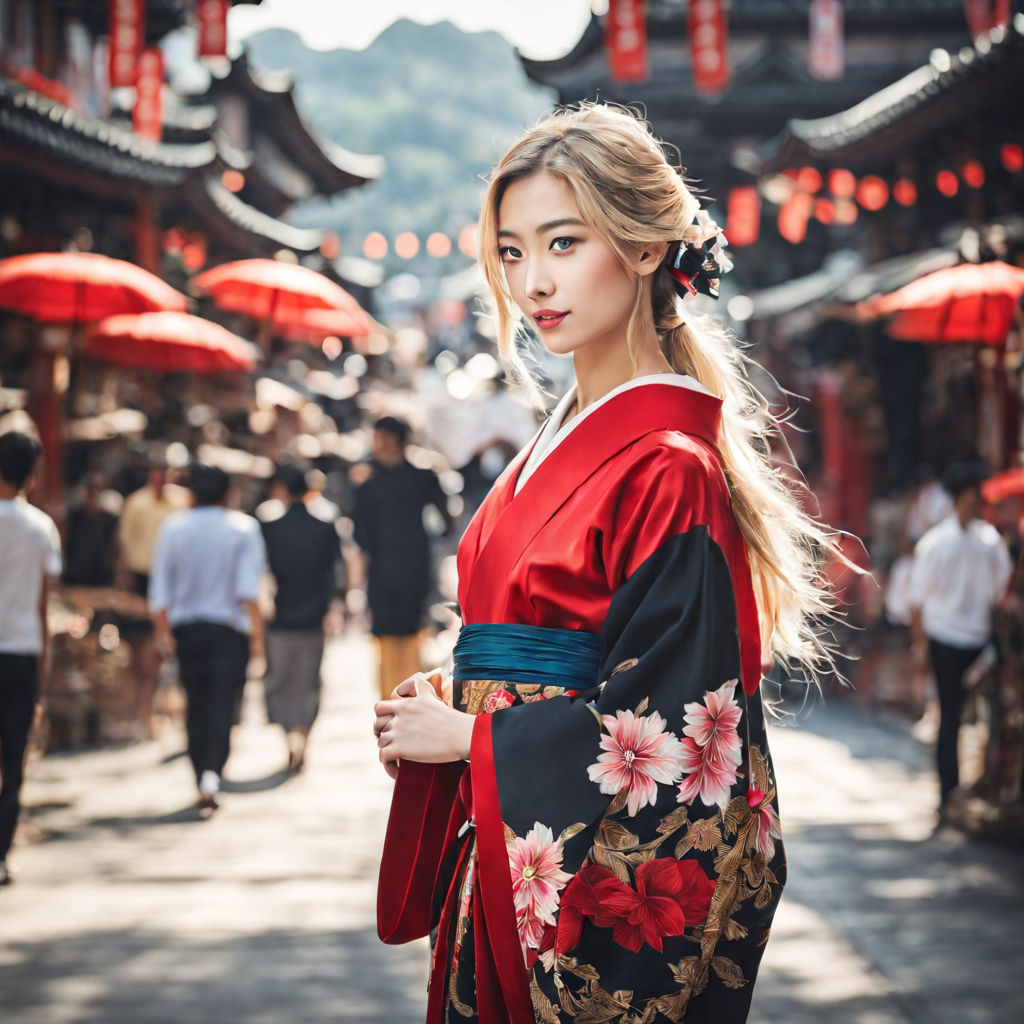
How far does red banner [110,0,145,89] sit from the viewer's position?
1597cm

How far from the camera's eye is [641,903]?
2244 mm

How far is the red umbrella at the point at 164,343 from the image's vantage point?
12359 mm

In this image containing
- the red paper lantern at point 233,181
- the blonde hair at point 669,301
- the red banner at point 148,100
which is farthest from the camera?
the red paper lantern at point 233,181

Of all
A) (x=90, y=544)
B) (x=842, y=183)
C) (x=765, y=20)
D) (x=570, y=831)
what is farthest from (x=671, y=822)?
(x=765, y=20)

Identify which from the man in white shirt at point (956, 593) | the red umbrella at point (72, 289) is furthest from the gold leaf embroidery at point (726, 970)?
the red umbrella at point (72, 289)

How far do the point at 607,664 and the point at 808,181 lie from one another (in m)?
16.6

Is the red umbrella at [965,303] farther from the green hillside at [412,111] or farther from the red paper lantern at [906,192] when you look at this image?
the green hillside at [412,111]

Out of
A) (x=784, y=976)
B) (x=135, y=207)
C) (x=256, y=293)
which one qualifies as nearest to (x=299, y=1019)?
(x=784, y=976)

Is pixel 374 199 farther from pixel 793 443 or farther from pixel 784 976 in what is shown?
pixel 784 976

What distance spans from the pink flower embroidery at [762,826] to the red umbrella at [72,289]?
31.5 ft

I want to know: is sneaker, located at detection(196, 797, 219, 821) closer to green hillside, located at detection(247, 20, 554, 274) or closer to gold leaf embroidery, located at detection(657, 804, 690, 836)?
gold leaf embroidery, located at detection(657, 804, 690, 836)

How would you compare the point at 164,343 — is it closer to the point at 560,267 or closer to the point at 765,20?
the point at 560,267

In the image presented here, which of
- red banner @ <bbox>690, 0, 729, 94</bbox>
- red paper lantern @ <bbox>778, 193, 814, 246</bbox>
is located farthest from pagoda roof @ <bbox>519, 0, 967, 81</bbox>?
red banner @ <bbox>690, 0, 729, 94</bbox>

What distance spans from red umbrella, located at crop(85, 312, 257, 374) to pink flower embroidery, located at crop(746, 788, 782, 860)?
34.0ft
